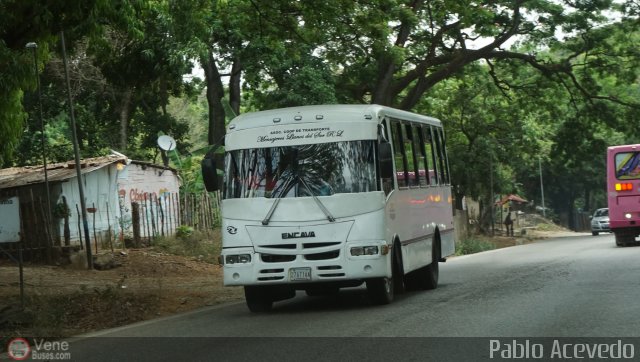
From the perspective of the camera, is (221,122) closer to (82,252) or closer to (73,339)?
(82,252)

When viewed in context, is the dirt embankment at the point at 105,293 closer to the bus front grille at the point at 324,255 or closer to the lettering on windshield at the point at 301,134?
the bus front grille at the point at 324,255

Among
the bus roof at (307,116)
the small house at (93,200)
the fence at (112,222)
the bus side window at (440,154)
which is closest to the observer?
the bus roof at (307,116)

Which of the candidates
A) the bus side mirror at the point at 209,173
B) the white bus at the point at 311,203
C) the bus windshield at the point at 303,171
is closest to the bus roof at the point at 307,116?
the white bus at the point at 311,203

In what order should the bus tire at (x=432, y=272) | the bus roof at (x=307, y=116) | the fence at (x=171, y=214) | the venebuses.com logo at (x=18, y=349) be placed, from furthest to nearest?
the fence at (x=171, y=214)
the bus tire at (x=432, y=272)
the bus roof at (x=307, y=116)
the venebuses.com logo at (x=18, y=349)

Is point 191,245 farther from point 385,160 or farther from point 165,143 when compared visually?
point 385,160

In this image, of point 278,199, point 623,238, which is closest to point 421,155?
point 278,199

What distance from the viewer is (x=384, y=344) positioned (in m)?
8.98

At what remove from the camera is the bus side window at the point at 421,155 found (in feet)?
49.6

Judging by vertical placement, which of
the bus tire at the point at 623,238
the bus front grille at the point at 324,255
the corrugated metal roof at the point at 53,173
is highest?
the corrugated metal roof at the point at 53,173

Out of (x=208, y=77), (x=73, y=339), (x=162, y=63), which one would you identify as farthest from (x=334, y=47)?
(x=73, y=339)

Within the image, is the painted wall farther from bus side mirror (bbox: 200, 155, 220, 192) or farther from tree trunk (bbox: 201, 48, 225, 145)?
bus side mirror (bbox: 200, 155, 220, 192)

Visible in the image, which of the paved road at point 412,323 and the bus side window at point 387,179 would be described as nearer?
the paved road at point 412,323

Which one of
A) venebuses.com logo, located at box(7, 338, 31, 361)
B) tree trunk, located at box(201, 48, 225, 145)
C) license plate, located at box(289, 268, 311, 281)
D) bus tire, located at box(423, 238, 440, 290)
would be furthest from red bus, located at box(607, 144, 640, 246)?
venebuses.com logo, located at box(7, 338, 31, 361)

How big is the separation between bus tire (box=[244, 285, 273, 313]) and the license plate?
3.13 feet
